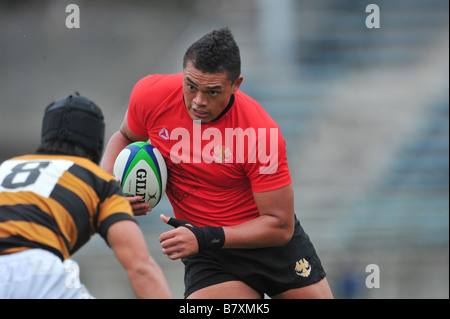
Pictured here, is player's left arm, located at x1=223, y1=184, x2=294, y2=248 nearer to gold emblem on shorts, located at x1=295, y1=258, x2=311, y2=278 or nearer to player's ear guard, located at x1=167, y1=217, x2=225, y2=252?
player's ear guard, located at x1=167, y1=217, x2=225, y2=252

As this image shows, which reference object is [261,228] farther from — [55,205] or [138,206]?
[55,205]

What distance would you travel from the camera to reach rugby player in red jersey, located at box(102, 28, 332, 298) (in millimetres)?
3881

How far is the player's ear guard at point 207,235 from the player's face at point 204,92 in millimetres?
653

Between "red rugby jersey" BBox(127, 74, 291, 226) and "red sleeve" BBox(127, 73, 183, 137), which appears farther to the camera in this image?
"red sleeve" BBox(127, 73, 183, 137)

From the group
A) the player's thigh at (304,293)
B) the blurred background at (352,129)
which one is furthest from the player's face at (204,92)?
the blurred background at (352,129)

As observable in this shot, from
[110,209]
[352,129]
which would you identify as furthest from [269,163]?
[352,129]

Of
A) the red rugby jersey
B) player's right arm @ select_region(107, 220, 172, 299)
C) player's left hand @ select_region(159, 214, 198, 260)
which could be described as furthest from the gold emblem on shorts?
player's right arm @ select_region(107, 220, 172, 299)

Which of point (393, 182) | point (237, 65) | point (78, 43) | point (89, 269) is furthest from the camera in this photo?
point (78, 43)

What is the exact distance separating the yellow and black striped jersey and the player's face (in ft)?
3.38

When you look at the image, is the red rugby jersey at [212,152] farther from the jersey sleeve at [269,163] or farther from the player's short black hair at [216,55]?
the player's short black hair at [216,55]

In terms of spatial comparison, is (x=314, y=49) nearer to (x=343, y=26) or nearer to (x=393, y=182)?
(x=343, y=26)
